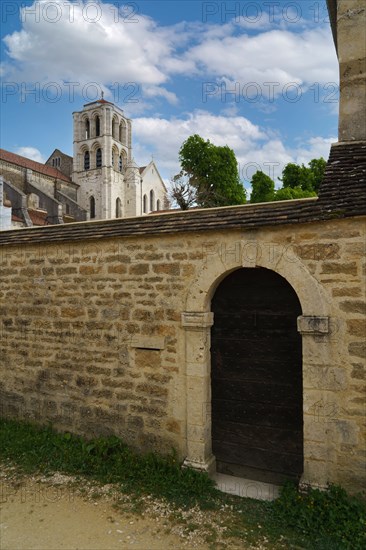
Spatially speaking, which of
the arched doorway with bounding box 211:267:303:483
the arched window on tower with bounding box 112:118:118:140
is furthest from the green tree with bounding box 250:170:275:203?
the arched window on tower with bounding box 112:118:118:140

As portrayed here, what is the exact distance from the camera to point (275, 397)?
454 cm

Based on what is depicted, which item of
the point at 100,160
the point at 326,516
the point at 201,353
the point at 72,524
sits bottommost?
the point at 72,524

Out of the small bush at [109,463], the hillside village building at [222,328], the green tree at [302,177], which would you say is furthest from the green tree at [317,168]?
the small bush at [109,463]

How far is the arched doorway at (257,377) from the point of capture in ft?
14.6

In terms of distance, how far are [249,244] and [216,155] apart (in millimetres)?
25417

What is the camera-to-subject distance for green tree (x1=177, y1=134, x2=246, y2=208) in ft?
89.8

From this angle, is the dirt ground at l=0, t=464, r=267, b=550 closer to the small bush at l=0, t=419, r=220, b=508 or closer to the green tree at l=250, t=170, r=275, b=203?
the small bush at l=0, t=419, r=220, b=508

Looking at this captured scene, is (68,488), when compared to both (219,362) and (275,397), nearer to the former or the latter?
(219,362)

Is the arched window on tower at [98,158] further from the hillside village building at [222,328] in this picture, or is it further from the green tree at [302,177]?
the hillside village building at [222,328]

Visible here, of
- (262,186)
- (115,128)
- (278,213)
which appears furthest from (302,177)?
(115,128)

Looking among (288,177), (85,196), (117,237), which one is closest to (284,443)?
(117,237)

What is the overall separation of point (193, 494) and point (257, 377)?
5.05ft

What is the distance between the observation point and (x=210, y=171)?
28297mm

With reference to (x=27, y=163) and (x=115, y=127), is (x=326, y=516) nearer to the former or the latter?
(x=27, y=163)
